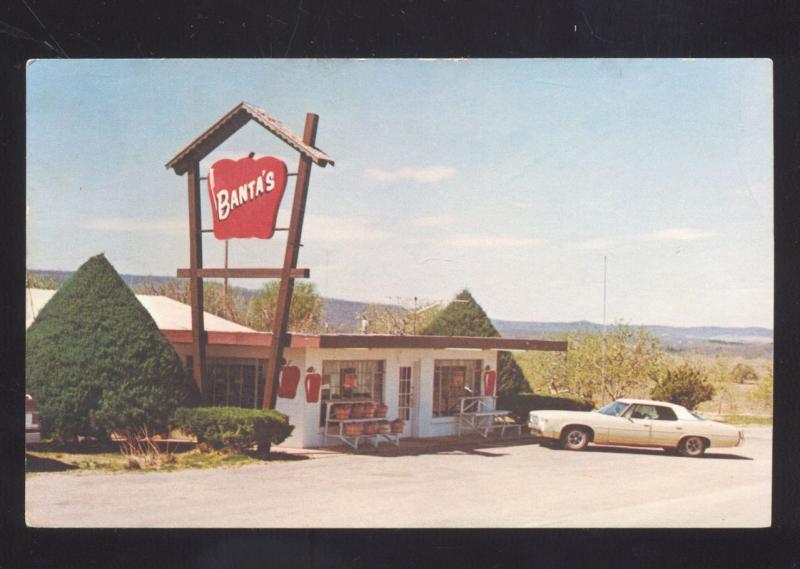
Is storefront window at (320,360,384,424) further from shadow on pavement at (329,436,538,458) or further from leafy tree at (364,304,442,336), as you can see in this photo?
shadow on pavement at (329,436,538,458)

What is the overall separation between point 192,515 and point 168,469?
1129 millimetres

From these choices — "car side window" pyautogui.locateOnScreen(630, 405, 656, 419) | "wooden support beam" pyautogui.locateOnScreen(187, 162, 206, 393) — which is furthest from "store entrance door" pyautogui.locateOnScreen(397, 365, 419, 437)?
"car side window" pyautogui.locateOnScreen(630, 405, 656, 419)

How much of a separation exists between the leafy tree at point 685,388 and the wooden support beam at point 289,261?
5853 millimetres

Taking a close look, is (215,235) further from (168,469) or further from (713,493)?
(713,493)

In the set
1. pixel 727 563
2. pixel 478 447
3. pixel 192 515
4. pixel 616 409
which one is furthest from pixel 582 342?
pixel 192 515

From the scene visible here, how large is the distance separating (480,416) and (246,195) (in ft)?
19.3

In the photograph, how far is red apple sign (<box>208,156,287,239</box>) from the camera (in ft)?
46.9

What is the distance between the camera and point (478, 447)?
52.4 ft

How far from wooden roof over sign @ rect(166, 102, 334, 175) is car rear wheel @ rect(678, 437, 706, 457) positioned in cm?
696

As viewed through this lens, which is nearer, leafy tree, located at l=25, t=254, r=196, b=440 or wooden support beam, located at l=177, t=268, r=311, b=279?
leafy tree, located at l=25, t=254, r=196, b=440

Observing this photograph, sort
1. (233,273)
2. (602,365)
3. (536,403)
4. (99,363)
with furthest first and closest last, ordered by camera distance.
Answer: (536,403)
(602,365)
(233,273)
(99,363)

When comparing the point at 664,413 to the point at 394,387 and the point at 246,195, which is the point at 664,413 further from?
the point at 246,195

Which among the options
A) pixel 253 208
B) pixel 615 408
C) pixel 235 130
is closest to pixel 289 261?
pixel 253 208

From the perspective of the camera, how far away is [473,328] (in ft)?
53.6
